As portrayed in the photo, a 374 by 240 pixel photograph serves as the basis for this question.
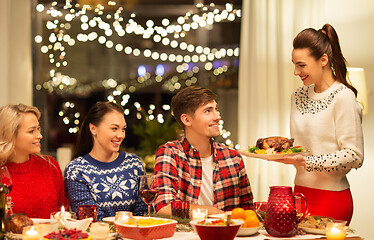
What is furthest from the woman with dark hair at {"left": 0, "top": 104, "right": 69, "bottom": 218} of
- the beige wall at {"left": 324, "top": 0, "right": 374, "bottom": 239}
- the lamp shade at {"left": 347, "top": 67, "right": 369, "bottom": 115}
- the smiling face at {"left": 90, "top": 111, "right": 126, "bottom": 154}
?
the beige wall at {"left": 324, "top": 0, "right": 374, "bottom": 239}

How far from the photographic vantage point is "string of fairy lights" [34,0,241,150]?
5.00 meters

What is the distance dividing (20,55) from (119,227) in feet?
9.66

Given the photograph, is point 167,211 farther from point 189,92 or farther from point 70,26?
point 70,26

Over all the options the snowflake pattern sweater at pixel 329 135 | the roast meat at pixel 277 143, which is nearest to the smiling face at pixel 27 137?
the roast meat at pixel 277 143

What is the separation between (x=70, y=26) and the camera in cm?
505

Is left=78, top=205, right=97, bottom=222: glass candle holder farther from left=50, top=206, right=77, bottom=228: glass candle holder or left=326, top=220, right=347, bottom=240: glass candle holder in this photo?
left=326, top=220, right=347, bottom=240: glass candle holder

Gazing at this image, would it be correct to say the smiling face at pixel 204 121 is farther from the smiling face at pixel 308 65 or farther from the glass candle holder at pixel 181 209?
the glass candle holder at pixel 181 209

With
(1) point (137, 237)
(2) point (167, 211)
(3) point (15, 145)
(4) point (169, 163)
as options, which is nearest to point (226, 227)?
(1) point (137, 237)

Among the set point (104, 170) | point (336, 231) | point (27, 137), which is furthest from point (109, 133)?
point (336, 231)

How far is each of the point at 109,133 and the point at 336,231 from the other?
1535 mm

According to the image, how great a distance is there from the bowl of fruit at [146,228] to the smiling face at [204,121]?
95 cm

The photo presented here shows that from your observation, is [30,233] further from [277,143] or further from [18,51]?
[18,51]

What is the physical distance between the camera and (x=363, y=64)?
4340 millimetres

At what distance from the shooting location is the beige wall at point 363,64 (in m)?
4.30
